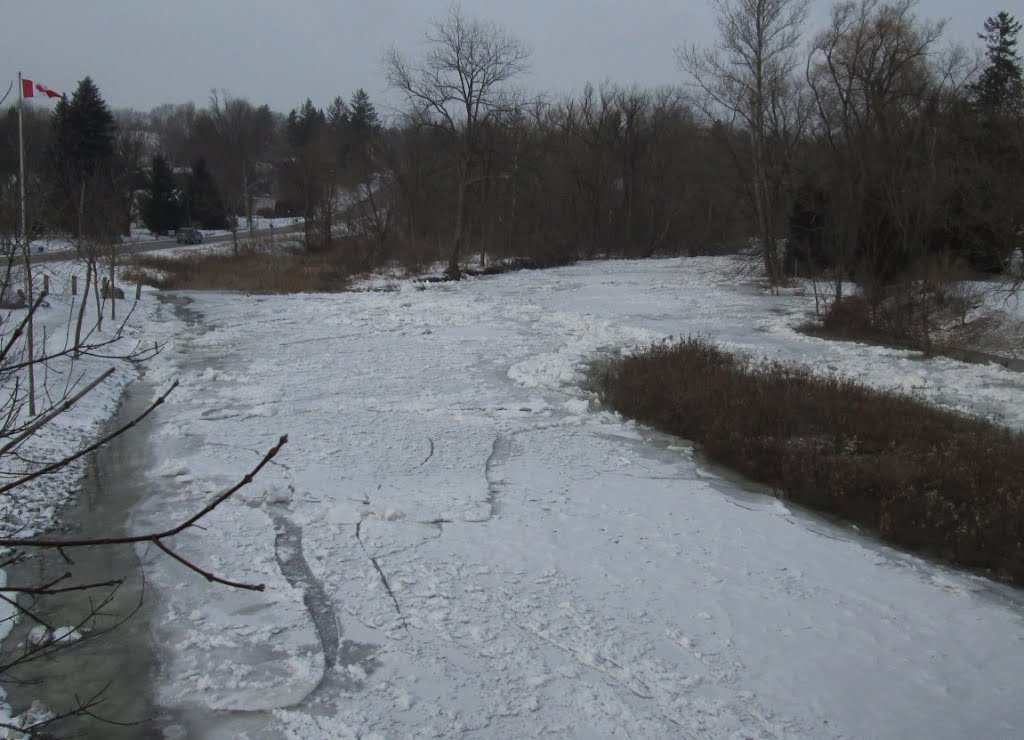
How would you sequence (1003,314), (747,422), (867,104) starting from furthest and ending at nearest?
1. (867,104)
2. (1003,314)
3. (747,422)

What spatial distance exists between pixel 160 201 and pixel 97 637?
50.9 metres

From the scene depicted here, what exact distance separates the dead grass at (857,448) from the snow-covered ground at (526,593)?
1.40ft

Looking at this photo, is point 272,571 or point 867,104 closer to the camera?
point 272,571

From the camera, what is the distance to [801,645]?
18.7 feet

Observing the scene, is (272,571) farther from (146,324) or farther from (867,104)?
(867,104)

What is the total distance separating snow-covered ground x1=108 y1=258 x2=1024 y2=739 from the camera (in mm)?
4961

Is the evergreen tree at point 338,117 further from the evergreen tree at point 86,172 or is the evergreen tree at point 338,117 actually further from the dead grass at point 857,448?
the dead grass at point 857,448

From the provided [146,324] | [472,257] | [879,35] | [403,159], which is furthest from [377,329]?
[403,159]

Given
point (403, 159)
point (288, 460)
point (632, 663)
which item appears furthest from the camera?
point (403, 159)

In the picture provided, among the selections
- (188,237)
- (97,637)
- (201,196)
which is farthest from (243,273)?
(97,637)

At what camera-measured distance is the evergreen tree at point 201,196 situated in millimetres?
55000

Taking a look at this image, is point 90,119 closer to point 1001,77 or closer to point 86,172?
point 86,172

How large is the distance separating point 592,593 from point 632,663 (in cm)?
98

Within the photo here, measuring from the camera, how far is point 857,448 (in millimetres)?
9477
